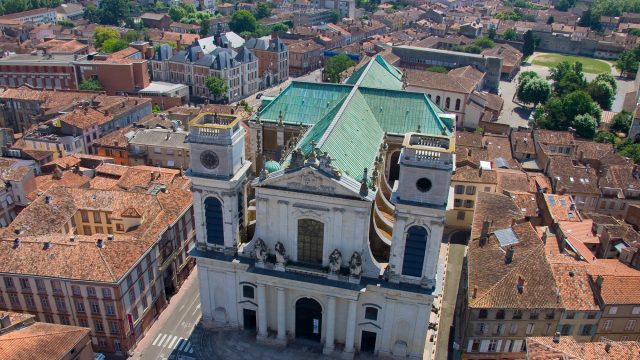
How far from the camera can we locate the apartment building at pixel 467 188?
85.4 meters

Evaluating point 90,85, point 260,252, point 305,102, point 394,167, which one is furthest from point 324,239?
point 90,85

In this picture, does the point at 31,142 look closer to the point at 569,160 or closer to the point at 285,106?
the point at 285,106

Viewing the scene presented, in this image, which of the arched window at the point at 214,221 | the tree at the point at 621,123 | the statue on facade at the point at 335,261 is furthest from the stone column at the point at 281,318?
the tree at the point at 621,123

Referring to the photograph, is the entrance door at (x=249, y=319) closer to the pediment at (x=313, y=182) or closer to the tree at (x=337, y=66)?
the pediment at (x=313, y=182)

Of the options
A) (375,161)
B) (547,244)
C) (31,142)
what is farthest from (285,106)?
(31,142)

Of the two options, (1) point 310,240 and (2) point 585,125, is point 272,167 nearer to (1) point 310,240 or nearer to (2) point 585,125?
(1) point 310,240

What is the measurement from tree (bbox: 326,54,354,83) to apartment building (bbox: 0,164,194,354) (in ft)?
329

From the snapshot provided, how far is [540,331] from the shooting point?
191 feet

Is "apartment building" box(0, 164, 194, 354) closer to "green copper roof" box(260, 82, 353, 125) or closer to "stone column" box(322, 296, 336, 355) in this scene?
"green copper roof" box(260, 82, 353, 125)

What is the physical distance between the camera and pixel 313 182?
52.8m

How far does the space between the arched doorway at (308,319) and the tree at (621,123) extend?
102m

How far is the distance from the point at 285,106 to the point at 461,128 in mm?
70080

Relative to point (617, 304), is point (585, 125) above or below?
above

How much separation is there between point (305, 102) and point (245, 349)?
35858 mm
